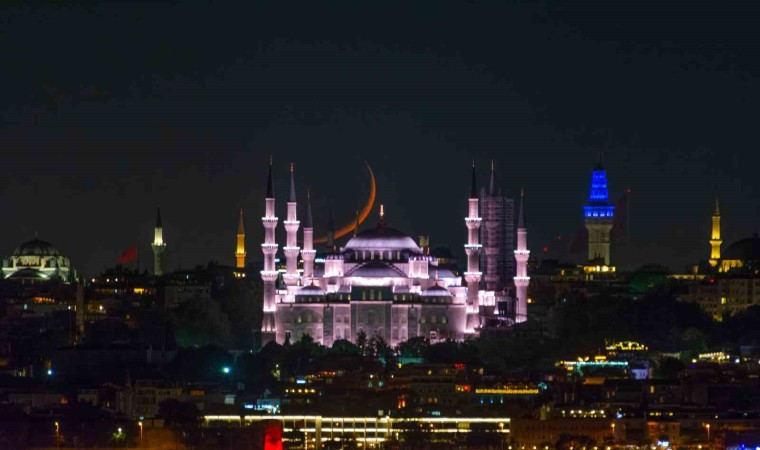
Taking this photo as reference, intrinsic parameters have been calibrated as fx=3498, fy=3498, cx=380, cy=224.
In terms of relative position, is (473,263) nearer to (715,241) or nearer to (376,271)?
(376,271)

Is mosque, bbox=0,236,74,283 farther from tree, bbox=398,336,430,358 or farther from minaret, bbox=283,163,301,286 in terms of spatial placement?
tree, bbox=398,336,430,358

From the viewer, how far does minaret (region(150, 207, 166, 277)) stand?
416ft

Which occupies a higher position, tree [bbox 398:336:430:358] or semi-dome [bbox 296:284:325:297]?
semi-dome [bbox 296:284:325:297]

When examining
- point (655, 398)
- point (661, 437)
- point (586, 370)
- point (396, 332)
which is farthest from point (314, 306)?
point (661, 437)

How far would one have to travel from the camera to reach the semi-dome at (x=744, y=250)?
12862 cm

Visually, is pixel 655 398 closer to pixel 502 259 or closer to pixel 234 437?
pixel 234 437

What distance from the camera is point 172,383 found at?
100 meters

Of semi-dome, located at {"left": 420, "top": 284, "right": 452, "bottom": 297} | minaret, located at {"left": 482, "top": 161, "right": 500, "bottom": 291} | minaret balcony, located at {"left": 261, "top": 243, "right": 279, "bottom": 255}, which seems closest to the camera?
semi-dome, located at {"left": 420, "top": 284, "right": 452, "bottom": 297}

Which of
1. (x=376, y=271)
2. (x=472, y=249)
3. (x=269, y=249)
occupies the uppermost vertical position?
(x=472, y=249)

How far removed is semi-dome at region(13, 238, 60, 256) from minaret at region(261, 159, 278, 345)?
27490mm

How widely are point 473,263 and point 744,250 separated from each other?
65.4 ft

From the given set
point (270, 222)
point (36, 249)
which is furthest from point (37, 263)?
point (270, 222)

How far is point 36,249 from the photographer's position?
457 ft

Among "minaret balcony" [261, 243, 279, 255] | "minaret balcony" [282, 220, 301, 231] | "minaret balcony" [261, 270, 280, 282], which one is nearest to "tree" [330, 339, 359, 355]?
"minaret balcony" [261, 270, 280, 282]
